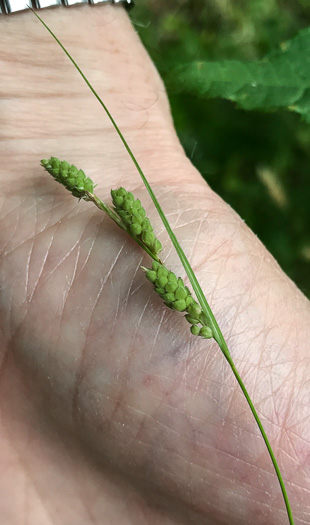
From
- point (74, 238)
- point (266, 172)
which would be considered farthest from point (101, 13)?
point (74, 238)

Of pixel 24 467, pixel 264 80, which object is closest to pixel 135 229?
pixel 264 80

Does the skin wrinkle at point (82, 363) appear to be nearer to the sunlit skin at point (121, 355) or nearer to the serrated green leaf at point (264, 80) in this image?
the sunlit skin at point (121, 355)

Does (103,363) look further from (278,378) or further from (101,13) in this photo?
(101,13)

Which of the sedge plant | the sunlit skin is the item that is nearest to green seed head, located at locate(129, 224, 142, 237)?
the sedge plant

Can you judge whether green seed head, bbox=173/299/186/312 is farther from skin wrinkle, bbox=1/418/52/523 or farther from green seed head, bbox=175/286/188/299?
skin wrinkle, bbox=1/418/52/523

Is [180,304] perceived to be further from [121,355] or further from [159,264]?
[121,355]

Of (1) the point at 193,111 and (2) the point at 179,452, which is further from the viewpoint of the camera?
(1) the point at 193,111
